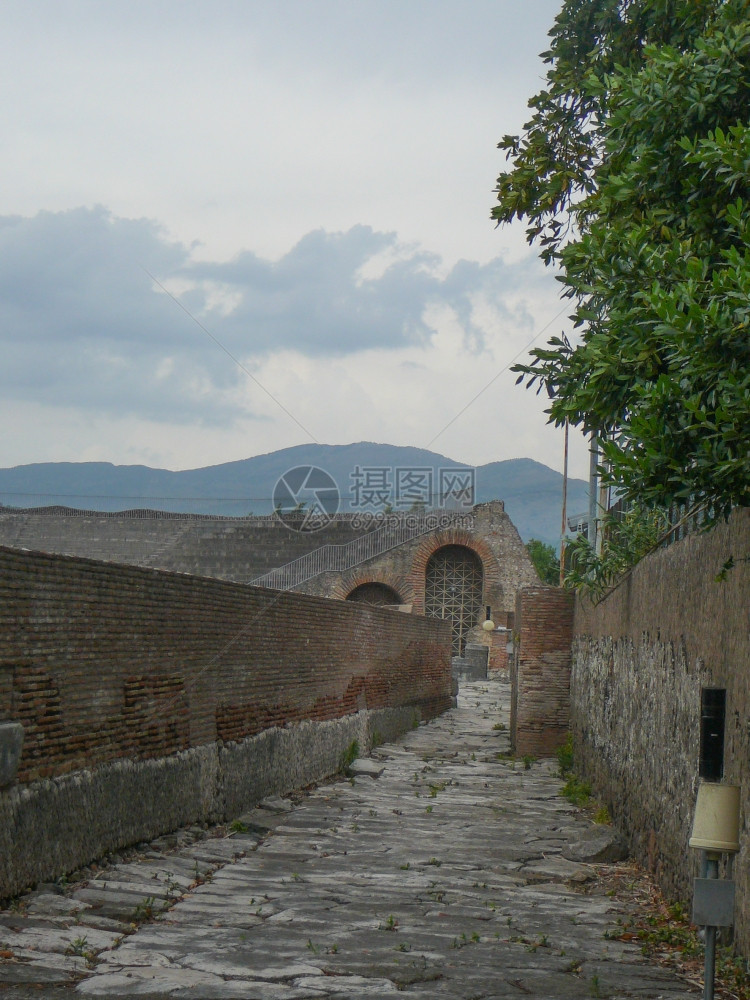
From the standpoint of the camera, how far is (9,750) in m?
5.95

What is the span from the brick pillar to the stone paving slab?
6091 millimetres

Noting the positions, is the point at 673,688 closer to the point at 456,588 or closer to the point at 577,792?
the point at 577,792

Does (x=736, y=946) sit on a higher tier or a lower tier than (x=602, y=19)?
lower

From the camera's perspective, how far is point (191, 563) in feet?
128

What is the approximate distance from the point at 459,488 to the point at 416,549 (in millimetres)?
4534

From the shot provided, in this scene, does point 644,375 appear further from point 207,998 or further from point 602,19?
point 602,19

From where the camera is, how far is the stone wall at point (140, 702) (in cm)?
624

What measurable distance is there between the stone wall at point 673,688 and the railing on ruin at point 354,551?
24.6 metres

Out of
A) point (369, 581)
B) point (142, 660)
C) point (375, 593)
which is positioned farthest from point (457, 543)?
point (142, 660)

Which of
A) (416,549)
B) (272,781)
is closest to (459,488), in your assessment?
(416,549)

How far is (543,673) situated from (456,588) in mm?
21552

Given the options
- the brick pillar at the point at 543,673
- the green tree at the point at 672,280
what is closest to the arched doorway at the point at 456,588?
the brick pillar at the point at 543,673

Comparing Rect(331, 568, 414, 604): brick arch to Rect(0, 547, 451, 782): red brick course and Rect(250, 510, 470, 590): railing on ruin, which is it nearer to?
Rect(250, 510, 470, 590): railing on ruin

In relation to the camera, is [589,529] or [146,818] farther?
[589,529]
